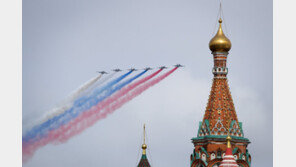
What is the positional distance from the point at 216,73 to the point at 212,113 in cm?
345

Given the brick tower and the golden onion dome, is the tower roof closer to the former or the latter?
the brick tower

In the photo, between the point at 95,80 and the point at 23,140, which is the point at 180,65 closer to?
the point at 95,80

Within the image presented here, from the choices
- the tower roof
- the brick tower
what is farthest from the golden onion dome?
the tower roof

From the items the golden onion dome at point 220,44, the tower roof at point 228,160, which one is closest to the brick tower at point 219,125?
the golden onion dome at point 220,44

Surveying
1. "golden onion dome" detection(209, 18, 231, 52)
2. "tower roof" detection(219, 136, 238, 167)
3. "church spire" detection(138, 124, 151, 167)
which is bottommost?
"tower roof" detection(219, 136, 238, 167)

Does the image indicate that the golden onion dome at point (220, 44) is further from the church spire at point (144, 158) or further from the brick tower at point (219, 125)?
the church spire at point (144, 158)

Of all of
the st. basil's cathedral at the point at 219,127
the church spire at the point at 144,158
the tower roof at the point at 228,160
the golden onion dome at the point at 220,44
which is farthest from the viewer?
the church spire at the point at 144,158

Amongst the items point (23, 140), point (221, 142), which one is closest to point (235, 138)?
point (221, 142)

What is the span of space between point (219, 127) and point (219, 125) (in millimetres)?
158

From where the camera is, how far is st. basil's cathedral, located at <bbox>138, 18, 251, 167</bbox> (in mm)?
96750

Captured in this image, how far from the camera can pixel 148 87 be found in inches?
3669

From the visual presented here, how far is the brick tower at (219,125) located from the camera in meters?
96.8

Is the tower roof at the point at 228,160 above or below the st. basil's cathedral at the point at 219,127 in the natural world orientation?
below

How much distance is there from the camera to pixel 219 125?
9731cm
